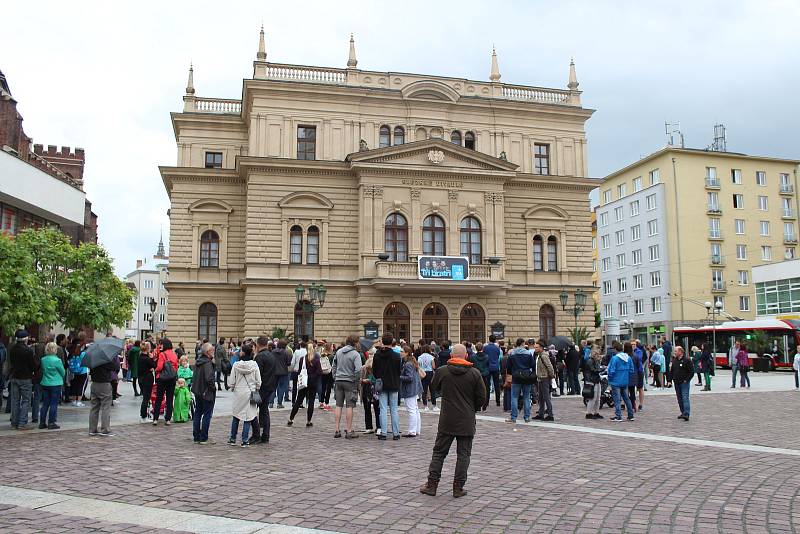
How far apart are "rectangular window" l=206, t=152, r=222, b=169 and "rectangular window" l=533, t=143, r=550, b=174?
19920 millimetres

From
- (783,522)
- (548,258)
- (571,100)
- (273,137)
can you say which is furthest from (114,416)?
(571,100)

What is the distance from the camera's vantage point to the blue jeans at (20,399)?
1434 centimetres

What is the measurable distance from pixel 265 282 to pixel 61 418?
20.7 metres

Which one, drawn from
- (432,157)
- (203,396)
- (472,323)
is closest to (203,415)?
(203,396)

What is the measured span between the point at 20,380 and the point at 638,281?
62.7m

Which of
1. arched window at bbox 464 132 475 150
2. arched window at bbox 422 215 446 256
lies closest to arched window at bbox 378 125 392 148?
arched window at bbox 464 132 475 150

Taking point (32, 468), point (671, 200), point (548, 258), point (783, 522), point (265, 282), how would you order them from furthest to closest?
1. point (671, 200)
2. point (548, 258)
3. point (265, 282)
4. point (32, 468)
5. point (783, 522)

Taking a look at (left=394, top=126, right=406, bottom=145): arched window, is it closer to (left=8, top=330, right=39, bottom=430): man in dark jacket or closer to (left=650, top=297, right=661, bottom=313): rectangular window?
(left=8, top=330, right=39, bottom=430): man in dark jacket

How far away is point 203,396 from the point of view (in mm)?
12484

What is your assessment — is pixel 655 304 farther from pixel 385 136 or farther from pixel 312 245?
pixel 312 245

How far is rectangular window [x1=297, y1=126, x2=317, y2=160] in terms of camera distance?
131 ft

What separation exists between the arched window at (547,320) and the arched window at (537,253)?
97.4 inches

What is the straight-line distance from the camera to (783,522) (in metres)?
7.02

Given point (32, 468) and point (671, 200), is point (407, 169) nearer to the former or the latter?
point (32, 468)
